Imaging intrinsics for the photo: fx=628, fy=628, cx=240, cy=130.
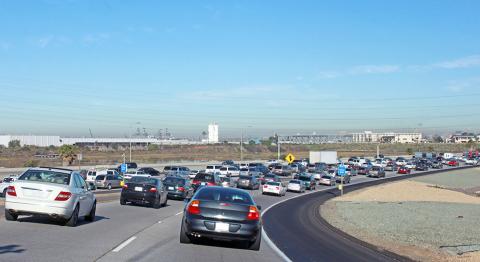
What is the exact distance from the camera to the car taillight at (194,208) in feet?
47.4

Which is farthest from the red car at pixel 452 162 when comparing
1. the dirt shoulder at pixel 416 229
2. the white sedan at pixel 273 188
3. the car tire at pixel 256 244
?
the car tire at pixel 256 244

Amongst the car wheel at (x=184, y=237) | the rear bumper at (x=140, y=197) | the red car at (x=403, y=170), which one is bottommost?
the red car at (x=403, y=170)

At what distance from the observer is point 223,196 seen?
1501 cm

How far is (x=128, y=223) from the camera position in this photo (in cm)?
2039

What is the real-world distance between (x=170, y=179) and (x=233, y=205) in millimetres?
23540

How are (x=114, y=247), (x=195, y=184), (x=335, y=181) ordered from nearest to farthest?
(x=114, y=247)
(x=195, y=184)
(x=335, y=181)

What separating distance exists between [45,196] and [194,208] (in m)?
4.53

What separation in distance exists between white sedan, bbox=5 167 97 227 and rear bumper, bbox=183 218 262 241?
4163 mm

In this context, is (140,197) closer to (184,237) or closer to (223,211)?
(184,237)

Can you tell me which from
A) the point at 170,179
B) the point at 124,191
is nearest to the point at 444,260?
the point at 124,191

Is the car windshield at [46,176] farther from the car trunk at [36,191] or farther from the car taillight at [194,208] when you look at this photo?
the car taillight at [194,208]

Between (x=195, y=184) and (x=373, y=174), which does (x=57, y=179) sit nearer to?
(x=195, y=184)

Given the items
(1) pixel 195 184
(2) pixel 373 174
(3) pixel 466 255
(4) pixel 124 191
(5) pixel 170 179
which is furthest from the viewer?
(2) pixel 373 174

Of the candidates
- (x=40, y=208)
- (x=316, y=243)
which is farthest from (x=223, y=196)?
(x=316, y=243)
